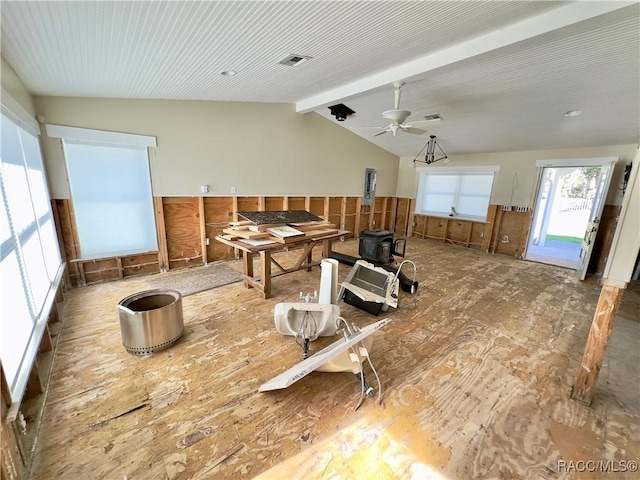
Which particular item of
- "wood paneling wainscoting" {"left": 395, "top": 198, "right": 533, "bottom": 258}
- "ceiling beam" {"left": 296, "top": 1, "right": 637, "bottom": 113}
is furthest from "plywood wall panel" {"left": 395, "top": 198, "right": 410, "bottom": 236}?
"ceiling beam" {"left": 296, "top": 1, "right": 637, "bottom": 113}

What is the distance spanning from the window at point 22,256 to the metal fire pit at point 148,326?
1.81 feet

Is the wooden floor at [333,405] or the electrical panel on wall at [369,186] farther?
the electrical panel on wall at [369,186]

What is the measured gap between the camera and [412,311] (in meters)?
3.42

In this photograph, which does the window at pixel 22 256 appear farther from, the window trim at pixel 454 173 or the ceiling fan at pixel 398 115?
the window trim at pixel 454 173

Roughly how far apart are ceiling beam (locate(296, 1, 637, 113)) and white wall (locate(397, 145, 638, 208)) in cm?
459

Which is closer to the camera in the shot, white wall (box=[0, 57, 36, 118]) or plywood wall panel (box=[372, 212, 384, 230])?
white wall (box=[0, 57, 36, 118])

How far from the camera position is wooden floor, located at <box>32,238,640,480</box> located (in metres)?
1.52

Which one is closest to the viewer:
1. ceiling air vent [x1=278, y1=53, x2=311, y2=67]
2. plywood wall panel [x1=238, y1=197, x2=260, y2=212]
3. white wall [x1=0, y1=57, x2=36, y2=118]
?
white wall [x1=0, y1=57, x2=36, y2=118]

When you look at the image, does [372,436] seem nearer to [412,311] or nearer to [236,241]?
[412,311]

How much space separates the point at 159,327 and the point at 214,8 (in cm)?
265

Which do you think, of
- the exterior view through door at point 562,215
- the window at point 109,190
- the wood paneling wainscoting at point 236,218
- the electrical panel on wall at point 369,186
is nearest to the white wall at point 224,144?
the window at point 109,190

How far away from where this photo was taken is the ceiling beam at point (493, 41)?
2096 millimetres

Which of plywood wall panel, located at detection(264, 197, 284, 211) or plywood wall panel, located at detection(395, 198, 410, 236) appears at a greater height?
plywood wall panel, located at detection(264, 197, 284, 211)

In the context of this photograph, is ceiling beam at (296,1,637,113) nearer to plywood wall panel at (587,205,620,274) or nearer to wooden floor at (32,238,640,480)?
wooden floor at (32,238,640,480)
